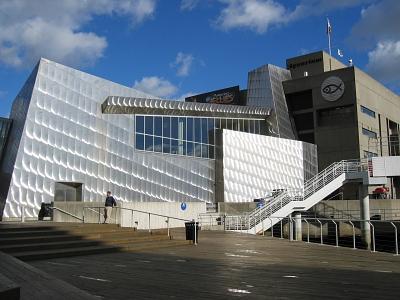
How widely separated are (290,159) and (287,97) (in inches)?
697

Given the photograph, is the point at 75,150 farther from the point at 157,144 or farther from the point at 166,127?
the point at 166,127

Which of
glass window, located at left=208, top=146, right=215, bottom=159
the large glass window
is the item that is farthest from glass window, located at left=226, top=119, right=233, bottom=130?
glass window, located at left=208, top=146, right=215, bottom=159

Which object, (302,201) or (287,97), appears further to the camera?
(287,97)

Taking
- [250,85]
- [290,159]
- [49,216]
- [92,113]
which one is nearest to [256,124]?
[290,159]

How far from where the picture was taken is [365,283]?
943 centimetres

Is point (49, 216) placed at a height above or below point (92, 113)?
below

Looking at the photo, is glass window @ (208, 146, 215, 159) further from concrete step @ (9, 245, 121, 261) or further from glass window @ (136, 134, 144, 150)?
concrete step @ (9, 245, 121, 261)

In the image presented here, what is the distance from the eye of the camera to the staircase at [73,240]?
1423cm

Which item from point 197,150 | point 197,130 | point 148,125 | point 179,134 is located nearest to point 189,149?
point 197,150

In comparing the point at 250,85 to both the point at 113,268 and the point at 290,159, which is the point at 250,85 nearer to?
the point at 290,159

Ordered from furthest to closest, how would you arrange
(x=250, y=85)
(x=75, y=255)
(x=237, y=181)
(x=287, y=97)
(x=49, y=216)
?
(x=287, y=97), (x=250, y=85), (x=237, y=181), (x=49, y=216), (x=75, y=255)

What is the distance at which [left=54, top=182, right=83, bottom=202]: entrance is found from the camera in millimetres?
30562

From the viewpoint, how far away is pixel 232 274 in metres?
10.6

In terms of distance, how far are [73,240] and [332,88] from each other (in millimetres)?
48724
